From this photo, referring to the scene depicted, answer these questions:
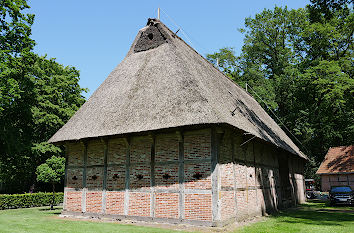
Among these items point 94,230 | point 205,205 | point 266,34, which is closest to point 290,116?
point 266,34

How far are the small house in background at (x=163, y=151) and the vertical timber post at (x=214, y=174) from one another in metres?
0.03

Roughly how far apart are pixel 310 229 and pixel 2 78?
1835 cm

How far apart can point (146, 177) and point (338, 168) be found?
26270 millimetres

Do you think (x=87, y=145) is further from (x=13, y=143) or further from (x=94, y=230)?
(x=13, y=143)

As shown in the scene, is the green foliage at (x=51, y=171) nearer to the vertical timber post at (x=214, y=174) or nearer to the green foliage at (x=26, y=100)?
the green foliage at (x=26, y=100)

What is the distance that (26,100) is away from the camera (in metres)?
23.9

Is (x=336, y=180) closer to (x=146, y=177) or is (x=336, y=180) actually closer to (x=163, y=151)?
(x=163, y=151)

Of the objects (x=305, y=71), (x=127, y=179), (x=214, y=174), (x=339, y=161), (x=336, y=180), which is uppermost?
(x=305, y=71)

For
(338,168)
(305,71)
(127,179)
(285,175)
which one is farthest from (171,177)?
(338,168)

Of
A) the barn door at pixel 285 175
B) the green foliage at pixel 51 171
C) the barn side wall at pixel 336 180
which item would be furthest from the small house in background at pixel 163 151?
the barn side wall at pixel 336 180

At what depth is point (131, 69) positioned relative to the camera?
1408 cm

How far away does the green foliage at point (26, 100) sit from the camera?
60.0ft

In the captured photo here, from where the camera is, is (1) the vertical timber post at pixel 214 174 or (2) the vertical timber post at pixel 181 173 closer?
(1) the vertical timber post at pixel 214 174

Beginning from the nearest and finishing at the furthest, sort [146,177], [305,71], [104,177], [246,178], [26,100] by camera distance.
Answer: [146,177] → [104,177] → [246,178] → [26,100] → [305,71]
